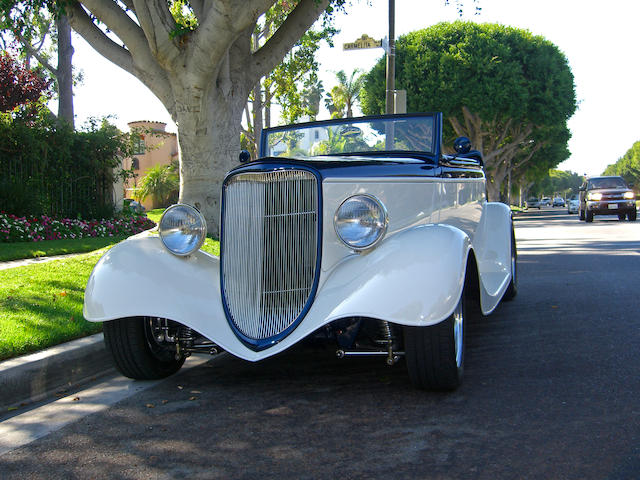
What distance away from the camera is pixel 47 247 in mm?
10617

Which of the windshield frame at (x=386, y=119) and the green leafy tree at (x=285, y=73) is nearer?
the windshield frame at (x=386, y=119)

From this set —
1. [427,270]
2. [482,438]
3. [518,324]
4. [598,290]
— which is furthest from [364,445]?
[598,290]

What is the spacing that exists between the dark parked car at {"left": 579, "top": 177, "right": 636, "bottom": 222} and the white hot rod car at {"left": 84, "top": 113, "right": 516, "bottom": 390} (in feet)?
74.6

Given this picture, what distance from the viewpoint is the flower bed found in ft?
37.9

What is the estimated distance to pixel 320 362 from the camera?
4793 mm

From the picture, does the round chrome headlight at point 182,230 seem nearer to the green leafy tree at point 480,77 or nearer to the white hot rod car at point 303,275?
the white hot rod car at point 303,275

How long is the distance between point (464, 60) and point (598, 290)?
28230 mm

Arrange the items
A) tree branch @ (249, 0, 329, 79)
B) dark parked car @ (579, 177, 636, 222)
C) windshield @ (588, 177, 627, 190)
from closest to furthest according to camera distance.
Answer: tree branch @ (249, 0, 329, 79) → dark parked car @ (579, 177, 636, 222) → windshield @ (588, 177, 627, 190)

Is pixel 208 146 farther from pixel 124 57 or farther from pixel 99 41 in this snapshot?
pixel 99 41

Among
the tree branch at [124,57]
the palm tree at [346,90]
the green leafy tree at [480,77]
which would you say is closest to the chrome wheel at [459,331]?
the tree branch at [124,57]

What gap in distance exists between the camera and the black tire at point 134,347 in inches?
167

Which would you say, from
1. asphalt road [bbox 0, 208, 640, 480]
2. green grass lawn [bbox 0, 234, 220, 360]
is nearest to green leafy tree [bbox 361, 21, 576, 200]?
green grass lawn [bbox 0, 234, 220, 360]

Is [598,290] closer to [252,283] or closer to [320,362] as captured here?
[320,362]

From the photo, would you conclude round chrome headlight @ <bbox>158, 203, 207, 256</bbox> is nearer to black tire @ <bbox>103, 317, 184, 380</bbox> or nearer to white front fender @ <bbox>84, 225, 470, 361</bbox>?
white front fender @ <bbox>84, 225, 470, 361</bbox>
